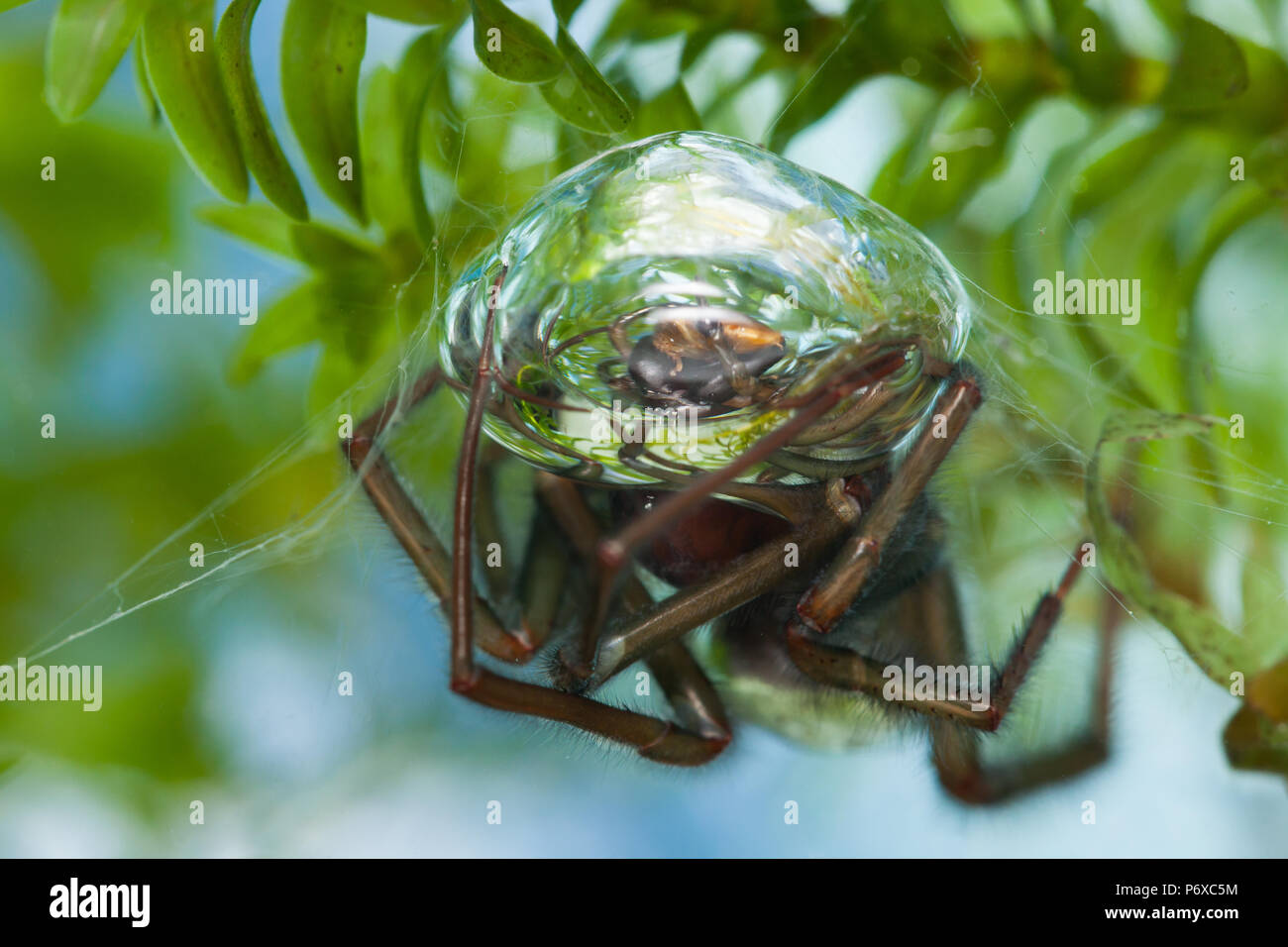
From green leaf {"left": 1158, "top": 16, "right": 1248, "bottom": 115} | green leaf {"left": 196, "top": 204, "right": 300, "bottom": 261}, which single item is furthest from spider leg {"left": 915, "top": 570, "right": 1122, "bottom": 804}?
green leaf {"left": 196, "top": 204, "right": 300, "bottom": 261}

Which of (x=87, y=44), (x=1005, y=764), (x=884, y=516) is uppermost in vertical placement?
(x=87, y=44)

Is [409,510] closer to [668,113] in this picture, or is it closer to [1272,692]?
[668,113]

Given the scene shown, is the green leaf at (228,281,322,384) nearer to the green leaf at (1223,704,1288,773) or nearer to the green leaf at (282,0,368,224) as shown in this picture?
the green leaf at (282,0,368,224)

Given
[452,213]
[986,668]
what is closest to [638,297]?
[452,213]

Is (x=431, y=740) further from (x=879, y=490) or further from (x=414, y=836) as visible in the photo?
Result: (x=879, y=490)
